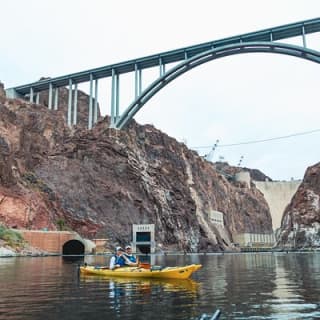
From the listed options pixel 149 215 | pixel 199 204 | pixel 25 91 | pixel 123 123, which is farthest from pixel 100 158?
pixel 199 204

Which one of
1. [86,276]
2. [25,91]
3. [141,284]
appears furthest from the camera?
[25,91]

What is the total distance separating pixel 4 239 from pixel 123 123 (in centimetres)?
4452

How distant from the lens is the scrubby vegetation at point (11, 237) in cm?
5967

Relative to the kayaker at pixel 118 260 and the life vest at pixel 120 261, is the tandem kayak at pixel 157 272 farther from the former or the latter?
the life vest at pixel 120 261

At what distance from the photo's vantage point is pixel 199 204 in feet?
449

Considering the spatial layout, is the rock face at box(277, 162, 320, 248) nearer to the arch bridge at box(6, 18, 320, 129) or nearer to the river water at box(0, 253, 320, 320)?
the arch bridge at box(6, 18, 320, 129)

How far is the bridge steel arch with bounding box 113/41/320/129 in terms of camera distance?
3076 inches

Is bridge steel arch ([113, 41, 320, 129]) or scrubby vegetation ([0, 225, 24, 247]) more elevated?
bridge steel arch ([113, 41, 320, 129])

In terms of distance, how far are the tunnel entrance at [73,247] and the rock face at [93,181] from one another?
4482 millimetres

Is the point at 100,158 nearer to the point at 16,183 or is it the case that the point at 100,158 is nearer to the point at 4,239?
the point at 16,183

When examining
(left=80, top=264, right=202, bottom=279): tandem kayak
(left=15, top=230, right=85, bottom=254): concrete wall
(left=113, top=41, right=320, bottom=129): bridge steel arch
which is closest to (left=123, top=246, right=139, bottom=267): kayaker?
(left=80, top=264, right=202, bottom=279): tandem kayak

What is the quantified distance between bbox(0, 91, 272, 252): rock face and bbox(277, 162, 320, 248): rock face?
17.6m

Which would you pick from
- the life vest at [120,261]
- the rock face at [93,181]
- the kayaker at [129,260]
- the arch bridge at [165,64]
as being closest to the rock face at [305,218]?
the rock face at [93,181]

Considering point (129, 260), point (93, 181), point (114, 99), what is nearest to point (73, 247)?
point (93, 181)
